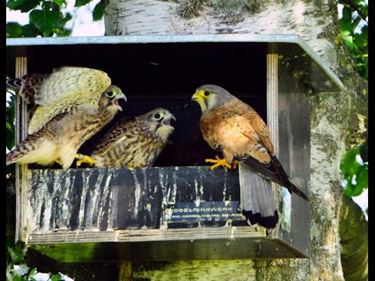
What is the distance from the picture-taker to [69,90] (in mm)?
5625

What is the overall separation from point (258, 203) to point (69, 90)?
914mm

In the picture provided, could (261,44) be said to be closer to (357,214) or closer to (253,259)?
(253,259)

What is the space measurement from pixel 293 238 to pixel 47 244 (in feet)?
3.02

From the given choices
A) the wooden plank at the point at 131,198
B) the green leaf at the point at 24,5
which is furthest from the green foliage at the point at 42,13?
the wooden plank at the point at 131,198

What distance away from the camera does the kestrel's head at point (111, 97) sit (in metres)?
5.73

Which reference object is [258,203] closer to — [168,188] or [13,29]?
[168,188]

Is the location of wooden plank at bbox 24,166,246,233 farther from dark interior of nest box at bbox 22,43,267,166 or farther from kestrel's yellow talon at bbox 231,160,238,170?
dark interior of nest box at bbox 22,43,267,166

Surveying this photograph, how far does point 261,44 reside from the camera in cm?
541

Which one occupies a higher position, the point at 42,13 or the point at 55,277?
the point at 42,13

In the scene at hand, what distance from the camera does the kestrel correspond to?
214 inches

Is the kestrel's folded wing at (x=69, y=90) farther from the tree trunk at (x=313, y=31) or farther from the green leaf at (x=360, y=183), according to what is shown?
the green leaf at (x=360, y=183)

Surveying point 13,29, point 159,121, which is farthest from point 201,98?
point 13,29

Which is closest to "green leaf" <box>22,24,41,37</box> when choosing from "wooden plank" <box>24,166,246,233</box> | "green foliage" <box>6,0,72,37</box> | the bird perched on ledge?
"green foliage" <box>6,0,72,37</box>

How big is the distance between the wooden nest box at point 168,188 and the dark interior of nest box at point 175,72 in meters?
0.01
